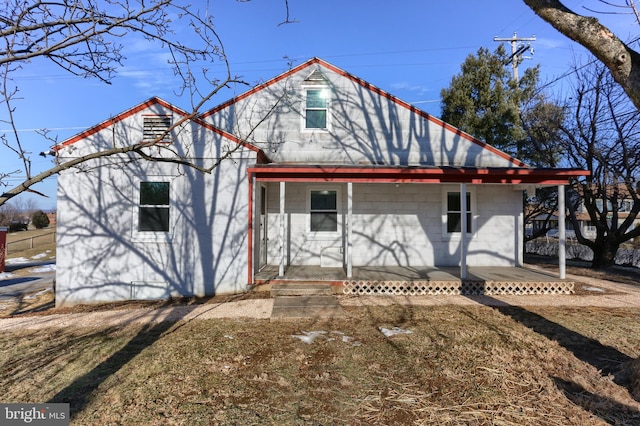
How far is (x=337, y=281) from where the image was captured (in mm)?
8758

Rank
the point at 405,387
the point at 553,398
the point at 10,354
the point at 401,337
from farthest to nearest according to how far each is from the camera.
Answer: the point at 401,337
the point at 10,354
the point at 405,387
the point at 553,398

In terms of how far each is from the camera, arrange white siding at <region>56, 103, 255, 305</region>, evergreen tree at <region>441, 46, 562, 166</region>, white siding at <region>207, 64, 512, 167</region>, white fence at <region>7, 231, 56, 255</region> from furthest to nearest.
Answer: white fence at <region>7, 231, 56, 255</region>
evergreen tree at <region>441, 46, 562, 166</region>
white siding at <region>207, 64, 512, 167</region>
white siding at <region>56, 103, 255, 305</region>

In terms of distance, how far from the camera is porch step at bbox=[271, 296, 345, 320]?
7.00 metres

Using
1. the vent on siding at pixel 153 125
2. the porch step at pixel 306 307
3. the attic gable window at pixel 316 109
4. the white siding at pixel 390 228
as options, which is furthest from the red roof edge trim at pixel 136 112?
the porch step at pixel 306 307

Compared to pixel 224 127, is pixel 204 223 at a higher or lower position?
lower

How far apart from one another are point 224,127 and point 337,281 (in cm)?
587

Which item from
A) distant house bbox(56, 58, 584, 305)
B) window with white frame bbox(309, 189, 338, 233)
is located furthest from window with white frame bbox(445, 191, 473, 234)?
window with white frame bbox(309, 189, 338, 233)

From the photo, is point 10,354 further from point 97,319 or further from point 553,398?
point 553,398

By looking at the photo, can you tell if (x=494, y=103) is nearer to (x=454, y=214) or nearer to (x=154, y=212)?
(x=454, y=214)

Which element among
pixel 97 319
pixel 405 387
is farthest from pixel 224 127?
pixel 405 387

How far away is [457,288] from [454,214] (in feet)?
9.48

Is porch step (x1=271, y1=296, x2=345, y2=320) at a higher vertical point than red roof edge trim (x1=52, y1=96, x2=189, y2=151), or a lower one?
lower

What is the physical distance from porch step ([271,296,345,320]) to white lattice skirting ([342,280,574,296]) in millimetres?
1225

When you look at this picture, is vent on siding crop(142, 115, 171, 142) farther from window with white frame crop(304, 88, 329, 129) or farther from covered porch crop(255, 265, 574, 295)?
covered porch crop(255, 265, 574, 295)
